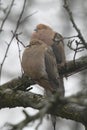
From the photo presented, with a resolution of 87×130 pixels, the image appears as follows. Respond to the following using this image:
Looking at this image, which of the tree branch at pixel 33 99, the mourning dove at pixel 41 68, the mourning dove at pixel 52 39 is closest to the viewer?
the tree branch at pixel 33 99

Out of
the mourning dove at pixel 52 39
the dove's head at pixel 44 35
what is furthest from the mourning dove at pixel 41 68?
the dove's head at pixel 44 35

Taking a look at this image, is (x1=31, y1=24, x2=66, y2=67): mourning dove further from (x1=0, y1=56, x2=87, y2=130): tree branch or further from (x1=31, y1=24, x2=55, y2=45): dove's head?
(x1=0, y1=56, x2=87, y2=130): tree branch

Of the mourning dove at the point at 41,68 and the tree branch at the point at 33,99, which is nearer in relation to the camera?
the tree branch at the point at 33,99

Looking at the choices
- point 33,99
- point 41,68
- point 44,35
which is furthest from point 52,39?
point 33,99

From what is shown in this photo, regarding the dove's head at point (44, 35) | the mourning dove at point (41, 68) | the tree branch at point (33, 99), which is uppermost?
the dove's head at point (44, 35)

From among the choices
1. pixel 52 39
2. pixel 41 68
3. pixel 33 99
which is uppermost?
pixel 52 39

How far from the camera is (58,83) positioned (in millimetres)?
4293

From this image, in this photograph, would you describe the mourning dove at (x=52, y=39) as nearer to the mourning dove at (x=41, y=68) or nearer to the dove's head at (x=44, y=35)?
the dove's head at (x=44, y=35)

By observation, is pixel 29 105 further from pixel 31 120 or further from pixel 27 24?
pixel 27 24

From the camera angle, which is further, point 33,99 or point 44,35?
point 44,35

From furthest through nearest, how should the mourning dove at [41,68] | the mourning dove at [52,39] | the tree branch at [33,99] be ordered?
the mourning dove at [52,39], the mourning dove at [41,68], the tree branch at [33,99]

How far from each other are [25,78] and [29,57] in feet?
0.89

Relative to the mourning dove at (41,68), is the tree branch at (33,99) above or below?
below

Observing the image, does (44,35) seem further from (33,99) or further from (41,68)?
(33,99)
